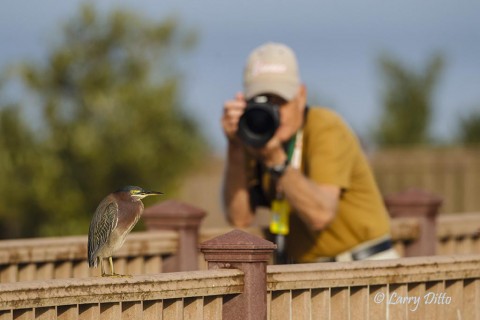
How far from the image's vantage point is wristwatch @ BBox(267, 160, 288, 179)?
23.7ft

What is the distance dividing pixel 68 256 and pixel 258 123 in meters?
1.42

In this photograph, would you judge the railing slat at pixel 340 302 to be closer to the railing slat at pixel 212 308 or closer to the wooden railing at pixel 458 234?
the railing slat at pixel 212 308

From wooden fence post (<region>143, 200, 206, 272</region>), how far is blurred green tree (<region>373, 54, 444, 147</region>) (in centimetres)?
2416

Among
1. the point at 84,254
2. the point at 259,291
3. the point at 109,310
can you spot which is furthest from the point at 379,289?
the point at 84,254

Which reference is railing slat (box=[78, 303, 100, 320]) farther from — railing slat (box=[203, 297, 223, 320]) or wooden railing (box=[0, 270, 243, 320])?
railing slat (box=[203, 297, 223, 320])

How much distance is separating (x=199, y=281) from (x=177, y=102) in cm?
1586

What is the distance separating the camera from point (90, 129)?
20953 mm

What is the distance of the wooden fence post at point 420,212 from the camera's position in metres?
9.66

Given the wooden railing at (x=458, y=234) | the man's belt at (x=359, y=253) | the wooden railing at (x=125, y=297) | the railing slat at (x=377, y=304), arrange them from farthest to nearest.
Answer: the wooden railing at (x=458, y=234) → the man's belt at (x=359, y=253) → the railing slat at (x=377, y=304) → the wooden railing at (x=125, y=297)

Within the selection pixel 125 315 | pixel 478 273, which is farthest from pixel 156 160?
pixel 125 315

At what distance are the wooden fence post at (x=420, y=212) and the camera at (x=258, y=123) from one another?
103 inches

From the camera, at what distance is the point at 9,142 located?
67.8ft

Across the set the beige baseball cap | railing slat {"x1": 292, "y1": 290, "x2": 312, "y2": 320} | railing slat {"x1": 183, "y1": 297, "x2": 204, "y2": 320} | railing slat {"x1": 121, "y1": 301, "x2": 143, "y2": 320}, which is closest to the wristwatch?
the beige baseball cap

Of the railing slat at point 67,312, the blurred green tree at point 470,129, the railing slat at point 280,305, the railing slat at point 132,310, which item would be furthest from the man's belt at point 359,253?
the blurred green tree at point 470,129
